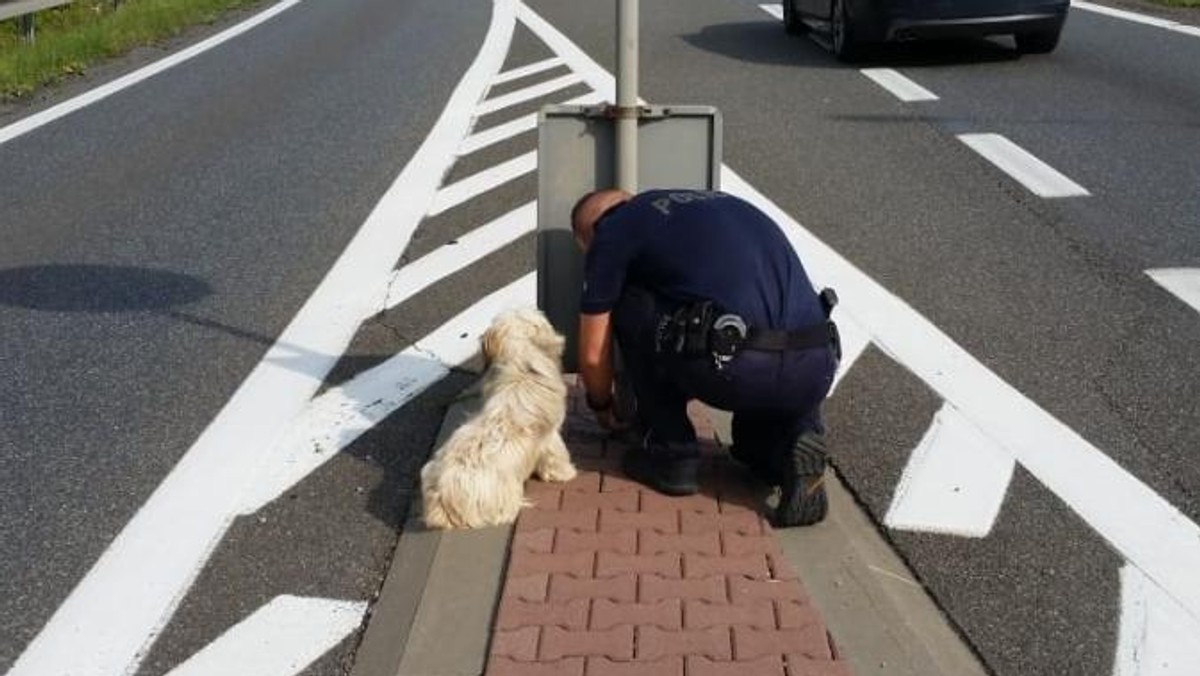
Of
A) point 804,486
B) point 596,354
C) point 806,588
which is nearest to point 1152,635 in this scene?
point 806,588

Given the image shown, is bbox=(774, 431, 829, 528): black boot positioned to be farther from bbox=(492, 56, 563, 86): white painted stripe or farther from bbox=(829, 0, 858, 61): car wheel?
bbox=(829, 0, 858, 61): car wheel

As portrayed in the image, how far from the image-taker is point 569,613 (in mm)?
3982

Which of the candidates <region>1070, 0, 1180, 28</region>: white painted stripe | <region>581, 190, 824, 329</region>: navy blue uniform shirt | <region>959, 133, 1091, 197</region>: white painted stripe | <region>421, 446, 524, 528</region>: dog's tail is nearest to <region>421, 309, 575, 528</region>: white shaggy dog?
<region>421, 446, 524, 528</region>: dog's tail

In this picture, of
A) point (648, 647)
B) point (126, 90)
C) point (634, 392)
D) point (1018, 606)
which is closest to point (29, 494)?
point (634, 392)

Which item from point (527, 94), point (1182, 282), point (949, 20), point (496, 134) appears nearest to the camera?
point (1182, 282)

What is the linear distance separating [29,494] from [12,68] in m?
11.2

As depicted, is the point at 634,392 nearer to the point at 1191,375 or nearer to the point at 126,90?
the point at 1191,375

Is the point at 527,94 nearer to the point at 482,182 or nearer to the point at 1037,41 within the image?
the point at 482,182

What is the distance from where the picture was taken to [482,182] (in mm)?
9859

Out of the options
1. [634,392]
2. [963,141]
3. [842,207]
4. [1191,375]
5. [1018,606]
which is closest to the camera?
[1018,606]

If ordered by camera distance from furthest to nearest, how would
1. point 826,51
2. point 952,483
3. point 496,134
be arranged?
point 826,51
point 496,134
point 952,483

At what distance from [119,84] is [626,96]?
35.5ft

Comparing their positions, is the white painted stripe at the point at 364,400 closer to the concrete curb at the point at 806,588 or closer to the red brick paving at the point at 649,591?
the concrete curb at the point at 806,588

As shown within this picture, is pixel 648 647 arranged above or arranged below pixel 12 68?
above
